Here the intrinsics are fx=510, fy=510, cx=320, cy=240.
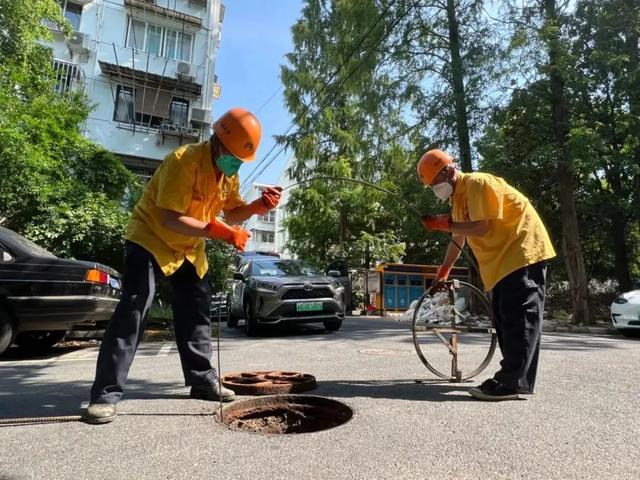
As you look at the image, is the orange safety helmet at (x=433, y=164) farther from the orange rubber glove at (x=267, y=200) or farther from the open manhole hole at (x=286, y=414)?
the open manhole hole at (x=286, y=414)

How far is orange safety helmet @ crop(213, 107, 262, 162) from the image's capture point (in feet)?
11.2

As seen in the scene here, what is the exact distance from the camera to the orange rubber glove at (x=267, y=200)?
11.9ft

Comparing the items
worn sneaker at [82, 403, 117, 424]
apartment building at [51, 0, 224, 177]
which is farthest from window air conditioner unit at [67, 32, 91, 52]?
worn sneaker at [82, 403, 117, 424]

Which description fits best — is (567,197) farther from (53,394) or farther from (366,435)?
(53,394)

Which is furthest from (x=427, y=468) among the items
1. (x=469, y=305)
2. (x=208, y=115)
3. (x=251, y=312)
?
(x=208, y=115)

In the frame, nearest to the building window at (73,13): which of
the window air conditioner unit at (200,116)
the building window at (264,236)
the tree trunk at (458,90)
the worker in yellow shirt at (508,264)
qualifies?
the window air conditioner unit at (200,116)

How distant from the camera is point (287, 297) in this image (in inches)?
338

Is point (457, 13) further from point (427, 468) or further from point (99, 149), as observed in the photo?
point (427, 468)

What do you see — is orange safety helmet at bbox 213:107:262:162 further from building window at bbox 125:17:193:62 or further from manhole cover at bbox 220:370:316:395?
building window at bbox 125:17:193:62

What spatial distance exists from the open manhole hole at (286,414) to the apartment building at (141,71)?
1906 cm

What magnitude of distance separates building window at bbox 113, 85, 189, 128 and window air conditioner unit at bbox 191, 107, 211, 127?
0.50 m

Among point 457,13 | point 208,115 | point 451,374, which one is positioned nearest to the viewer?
point 451,374

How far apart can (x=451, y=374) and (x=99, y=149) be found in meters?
10.5

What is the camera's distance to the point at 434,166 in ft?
12.8
